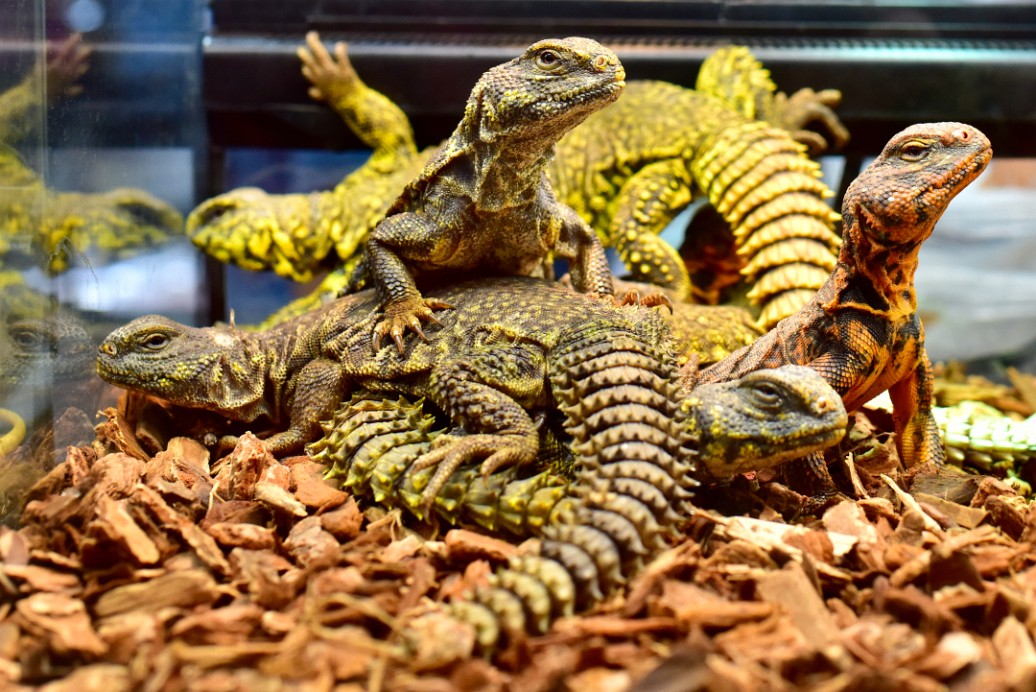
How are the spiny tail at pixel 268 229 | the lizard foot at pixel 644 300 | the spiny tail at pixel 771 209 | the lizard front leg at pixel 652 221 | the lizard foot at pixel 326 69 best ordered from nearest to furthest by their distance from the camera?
1. the lizard foot at pixel 644 300
2. the spiny tail at pixel 771 209
3. the lizard front leg at pixel 652 221
4. the spiny tail at pixel 268 229
5. the lizard foot at pixel 326 69

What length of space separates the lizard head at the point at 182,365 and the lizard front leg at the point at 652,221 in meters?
1.95

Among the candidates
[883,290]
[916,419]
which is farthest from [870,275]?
[916,419]

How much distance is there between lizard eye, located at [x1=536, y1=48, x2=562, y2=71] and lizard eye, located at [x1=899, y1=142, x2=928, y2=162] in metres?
1.19

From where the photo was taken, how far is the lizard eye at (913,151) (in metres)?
2.89

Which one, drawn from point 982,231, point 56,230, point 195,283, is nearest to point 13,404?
point 56,230

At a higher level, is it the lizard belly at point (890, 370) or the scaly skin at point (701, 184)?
the scaly skin at point (701, 184)

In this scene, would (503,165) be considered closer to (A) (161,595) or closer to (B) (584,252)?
(B) (584,252)

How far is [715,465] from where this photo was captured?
8.79 ft

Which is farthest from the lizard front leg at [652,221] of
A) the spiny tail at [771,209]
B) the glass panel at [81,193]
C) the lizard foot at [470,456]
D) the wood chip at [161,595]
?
the wood chip at [161,595]

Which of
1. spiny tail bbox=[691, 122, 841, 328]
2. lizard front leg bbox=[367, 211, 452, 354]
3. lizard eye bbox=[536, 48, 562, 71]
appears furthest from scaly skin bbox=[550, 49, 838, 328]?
lizard eye bbox=[536, 48, 562, 71]

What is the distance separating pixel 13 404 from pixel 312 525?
1.05m

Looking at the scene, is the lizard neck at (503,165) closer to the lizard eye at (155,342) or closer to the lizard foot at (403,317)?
the lizard foot at (403,317)

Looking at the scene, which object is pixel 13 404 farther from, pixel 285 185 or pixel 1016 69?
pixel 1016 69

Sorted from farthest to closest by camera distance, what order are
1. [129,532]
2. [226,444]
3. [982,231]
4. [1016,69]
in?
1. [982,231]
2. [1016,69]
3. [226,444]
4. [129,532]
